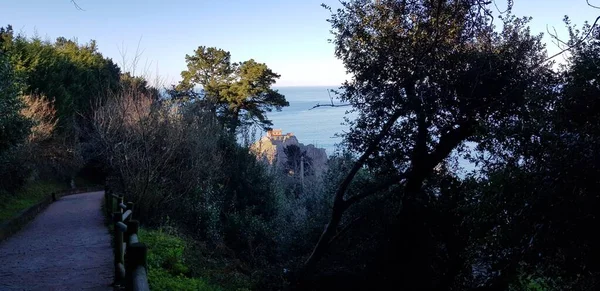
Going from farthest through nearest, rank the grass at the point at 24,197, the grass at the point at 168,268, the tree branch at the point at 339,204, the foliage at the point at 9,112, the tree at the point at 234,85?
1. the tree at the point at 234,85
2. the grass at the point at 24,197
3. the foliage at the point at 9,112
4. the tree branch at the point at 339,204
5. the grass at the point at 168,268

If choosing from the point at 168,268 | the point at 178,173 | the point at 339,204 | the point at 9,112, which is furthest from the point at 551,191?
the point at 178,173

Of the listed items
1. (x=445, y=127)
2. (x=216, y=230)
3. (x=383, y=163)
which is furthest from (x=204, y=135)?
(x=445, y=127)

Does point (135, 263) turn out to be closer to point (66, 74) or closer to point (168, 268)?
point (168, 268)

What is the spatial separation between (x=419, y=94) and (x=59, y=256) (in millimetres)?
8752

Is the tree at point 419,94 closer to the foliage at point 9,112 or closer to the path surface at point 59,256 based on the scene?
the path surface at point 59,256

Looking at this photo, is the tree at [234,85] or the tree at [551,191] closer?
the tree at [551,191]

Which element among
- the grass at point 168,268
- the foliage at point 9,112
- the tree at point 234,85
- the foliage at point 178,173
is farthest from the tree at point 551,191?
the tree at point 234,85

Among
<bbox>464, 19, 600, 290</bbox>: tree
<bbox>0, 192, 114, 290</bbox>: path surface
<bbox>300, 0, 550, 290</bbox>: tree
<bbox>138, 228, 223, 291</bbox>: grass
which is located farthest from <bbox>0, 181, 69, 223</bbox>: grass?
<bbox>464, 19, 600, 290</bbox>: tree

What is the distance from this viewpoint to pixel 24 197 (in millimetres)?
25875

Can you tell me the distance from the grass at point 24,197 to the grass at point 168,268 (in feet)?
27.8

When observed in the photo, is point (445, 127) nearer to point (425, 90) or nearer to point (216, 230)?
point (425, 90)

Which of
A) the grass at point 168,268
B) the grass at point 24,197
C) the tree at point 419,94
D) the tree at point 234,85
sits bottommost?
the grass at point 168,268

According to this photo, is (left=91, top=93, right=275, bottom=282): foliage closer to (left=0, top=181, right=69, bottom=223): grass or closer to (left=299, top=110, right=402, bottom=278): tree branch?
(left=0, top=181, right=69, bottom=223): grass

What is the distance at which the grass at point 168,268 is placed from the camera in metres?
9.04
